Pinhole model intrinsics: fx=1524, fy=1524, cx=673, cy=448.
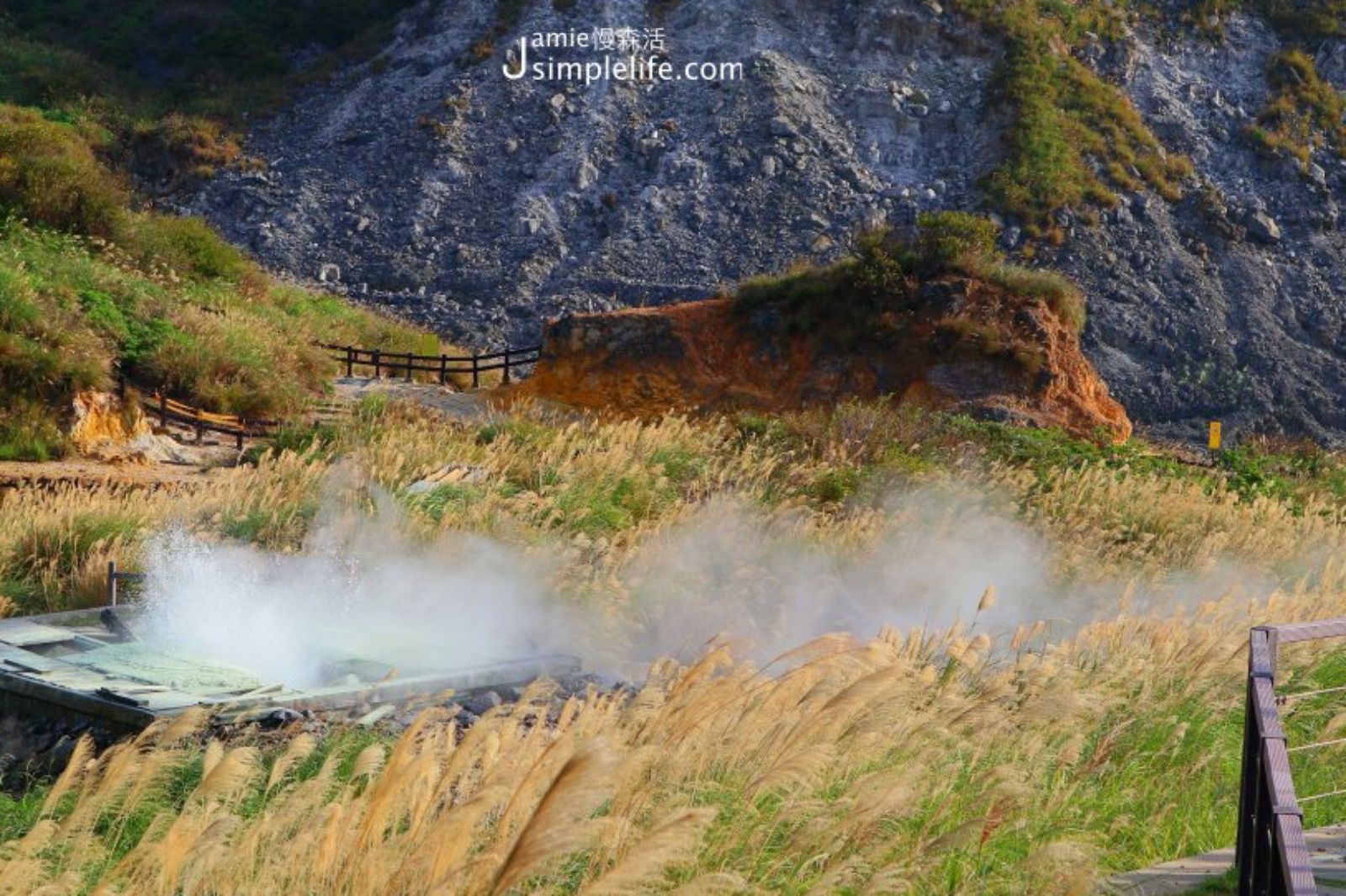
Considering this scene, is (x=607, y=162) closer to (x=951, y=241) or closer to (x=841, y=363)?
(x=951, y=241)

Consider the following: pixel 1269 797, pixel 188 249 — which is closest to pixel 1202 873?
pixel 1269 797

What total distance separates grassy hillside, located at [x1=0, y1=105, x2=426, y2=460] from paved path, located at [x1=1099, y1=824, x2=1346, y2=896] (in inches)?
510

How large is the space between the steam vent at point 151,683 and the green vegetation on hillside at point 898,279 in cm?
1482

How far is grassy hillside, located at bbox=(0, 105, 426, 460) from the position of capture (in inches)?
634

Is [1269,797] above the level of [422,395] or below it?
above

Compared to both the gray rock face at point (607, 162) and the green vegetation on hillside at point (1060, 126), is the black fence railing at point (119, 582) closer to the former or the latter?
the gray rock face at point (607, 162)

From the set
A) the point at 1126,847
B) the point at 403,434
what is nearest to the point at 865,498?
the point at 403,434

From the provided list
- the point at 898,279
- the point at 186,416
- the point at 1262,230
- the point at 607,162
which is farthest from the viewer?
the point at 607,162

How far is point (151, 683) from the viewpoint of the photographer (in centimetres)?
668

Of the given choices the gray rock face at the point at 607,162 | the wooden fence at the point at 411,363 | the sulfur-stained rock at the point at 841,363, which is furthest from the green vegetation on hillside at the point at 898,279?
the gray rock face at the point at 607,162

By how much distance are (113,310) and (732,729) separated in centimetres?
1567

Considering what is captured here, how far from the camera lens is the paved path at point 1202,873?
15.4 feet

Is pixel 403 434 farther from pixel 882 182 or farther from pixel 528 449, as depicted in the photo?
pixel 882 182

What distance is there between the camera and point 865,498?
12680mm
